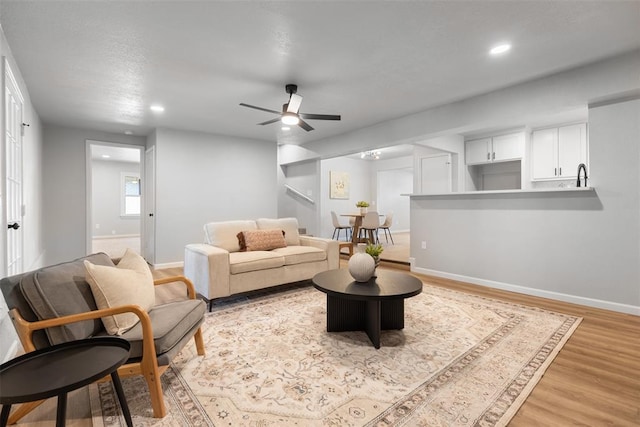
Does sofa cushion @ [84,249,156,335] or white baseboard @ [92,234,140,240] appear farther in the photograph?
white baseboard @ [92,234,140,240]

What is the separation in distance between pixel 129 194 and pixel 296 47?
30.9 ft

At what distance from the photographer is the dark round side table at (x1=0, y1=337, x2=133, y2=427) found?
1.04 meters

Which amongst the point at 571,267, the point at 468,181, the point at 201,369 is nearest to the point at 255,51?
the point at 201,369

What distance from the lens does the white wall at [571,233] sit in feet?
9.71

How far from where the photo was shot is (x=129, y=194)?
9.91 m

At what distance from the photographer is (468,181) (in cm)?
654

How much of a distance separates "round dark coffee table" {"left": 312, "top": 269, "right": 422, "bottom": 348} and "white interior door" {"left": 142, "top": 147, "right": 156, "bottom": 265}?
3.97 meters

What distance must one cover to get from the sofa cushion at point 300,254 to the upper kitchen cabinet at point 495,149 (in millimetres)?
4128

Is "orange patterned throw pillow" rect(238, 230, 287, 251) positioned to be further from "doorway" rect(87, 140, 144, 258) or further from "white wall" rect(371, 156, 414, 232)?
"doorway" rect(87, 140, 144, 258)

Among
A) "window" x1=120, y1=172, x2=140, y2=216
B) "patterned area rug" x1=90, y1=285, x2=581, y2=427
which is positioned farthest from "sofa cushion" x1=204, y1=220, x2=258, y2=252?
"window" x1=120, y1=172, x2=140, y2=216

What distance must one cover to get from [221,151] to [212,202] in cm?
98

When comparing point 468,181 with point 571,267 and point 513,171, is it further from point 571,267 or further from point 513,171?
point 571,267

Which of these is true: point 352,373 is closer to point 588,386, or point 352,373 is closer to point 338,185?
point 588,386

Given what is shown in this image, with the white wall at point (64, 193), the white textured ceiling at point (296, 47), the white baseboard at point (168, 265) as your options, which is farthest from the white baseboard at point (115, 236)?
the white textured ceiling at point (296, 47)
